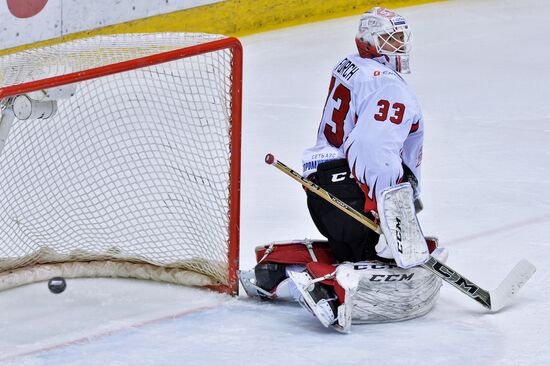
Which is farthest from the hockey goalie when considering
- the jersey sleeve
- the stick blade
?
the stick blade

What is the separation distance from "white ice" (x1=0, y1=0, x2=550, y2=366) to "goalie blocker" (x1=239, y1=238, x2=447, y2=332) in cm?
4

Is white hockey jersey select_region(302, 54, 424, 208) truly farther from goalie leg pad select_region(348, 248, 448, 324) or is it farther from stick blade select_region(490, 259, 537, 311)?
stick blade select_region(490, 259, 537, 311)

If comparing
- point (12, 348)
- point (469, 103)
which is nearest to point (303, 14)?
point (469, 103)

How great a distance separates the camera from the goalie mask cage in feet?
11.2

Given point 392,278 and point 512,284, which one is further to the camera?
point 512,284

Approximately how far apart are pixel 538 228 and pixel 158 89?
1.38 metres

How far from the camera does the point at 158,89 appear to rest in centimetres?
400

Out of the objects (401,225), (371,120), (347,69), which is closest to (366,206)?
(401,225)

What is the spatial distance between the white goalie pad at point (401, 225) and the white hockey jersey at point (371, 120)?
3 centimetres

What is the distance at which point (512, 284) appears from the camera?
11.2ft

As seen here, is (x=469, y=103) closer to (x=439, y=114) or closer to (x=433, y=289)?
(x=439, y=114)

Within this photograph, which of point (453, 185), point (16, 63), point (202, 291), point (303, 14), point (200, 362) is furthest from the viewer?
point (303, 14)

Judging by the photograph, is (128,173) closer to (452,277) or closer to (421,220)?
(421,220)

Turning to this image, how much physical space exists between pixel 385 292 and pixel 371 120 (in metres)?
0.46
